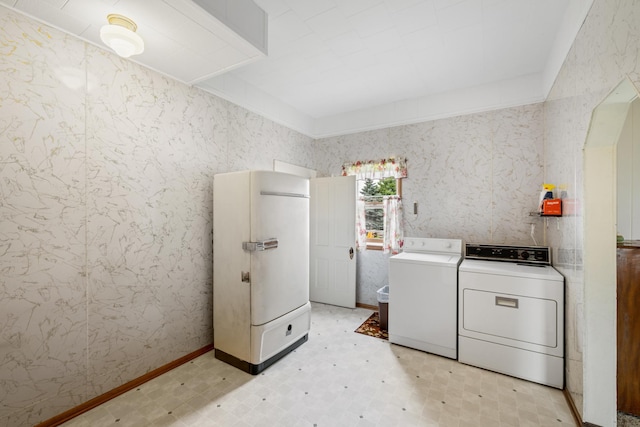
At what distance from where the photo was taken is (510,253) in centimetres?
278

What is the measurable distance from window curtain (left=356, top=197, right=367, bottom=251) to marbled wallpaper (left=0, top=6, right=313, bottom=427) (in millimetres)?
2144

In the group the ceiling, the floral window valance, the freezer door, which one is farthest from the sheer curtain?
the freezer door

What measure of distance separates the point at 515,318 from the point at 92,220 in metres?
3.43

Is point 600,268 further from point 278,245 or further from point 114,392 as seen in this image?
point 114,392

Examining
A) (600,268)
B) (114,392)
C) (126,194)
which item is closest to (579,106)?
(600,268)

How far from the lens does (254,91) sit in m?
3.26

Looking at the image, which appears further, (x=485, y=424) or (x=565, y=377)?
(x=565, y=377)

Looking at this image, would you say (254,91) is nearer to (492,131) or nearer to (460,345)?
(492,131)

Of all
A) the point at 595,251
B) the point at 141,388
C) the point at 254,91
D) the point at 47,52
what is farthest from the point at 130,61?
the point at 595,251

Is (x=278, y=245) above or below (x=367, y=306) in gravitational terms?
above

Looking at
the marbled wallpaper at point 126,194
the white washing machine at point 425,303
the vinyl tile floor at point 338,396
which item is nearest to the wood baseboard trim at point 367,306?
the white washing machine at point 425,303

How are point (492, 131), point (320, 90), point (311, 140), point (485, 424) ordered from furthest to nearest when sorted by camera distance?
point (311, 140), point (320, 90), point (492, 131), point (485, 424)

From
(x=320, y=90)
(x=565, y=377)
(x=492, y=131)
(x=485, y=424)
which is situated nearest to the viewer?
(x=485, y=424)

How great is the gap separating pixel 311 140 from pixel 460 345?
3434 millimetres
